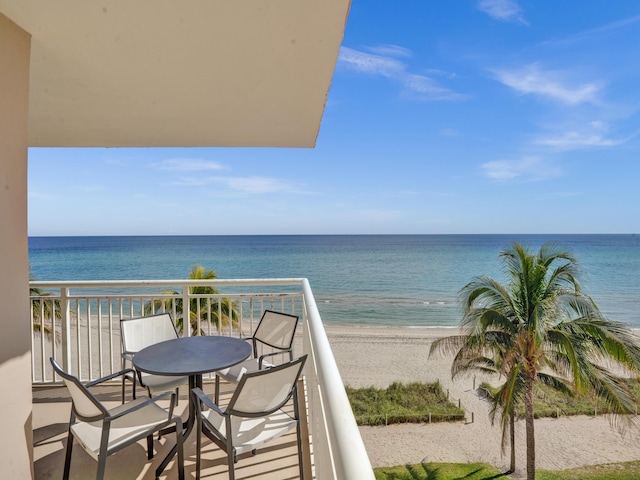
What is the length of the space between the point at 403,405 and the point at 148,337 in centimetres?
1032

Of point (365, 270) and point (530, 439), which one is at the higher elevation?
point (365, 270)

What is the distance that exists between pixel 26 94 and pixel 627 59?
43.7 meters

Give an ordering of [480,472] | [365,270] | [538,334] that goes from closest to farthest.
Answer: [538,334], [480,472], [365,270]

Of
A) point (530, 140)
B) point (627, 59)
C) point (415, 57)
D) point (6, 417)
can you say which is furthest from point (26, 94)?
point (530, 140)

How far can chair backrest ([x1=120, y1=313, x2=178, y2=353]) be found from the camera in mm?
2893

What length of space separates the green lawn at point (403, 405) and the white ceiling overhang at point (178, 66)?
9.86 metres

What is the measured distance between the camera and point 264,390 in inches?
72.2

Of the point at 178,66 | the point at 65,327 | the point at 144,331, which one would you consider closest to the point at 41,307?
the point at 65,327

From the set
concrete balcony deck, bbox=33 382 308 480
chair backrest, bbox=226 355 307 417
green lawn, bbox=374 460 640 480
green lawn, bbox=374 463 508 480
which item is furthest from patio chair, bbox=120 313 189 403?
green lawn, bbox=374 460 640 480

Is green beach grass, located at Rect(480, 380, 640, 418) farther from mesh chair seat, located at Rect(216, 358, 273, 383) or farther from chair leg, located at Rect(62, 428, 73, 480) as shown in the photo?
chair leg, located at Rect(62, 428, 73, 480)

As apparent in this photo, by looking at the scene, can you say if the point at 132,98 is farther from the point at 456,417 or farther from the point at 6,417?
the point at 456,417

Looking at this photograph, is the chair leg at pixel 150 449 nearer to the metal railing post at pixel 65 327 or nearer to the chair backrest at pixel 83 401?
the chair backrest at pixel 83 401

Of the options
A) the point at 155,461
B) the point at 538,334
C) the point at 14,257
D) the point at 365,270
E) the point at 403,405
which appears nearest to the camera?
the point at 14,257

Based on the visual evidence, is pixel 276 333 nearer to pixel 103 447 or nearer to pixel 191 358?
pixel 191 358
